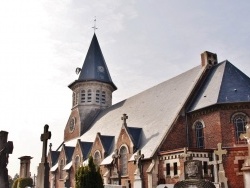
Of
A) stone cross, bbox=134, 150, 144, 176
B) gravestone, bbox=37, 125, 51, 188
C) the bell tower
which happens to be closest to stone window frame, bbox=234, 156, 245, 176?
stone cross, bbox=134, 150, 144, 176

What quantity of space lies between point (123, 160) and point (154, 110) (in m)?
5.33

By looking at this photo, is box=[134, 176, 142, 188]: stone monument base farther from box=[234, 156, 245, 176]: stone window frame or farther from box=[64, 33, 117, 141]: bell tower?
box=[64, 33, 117, 141]: bell tower

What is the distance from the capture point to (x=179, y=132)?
80.4 feet

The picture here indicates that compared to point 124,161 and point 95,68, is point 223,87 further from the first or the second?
point 95,68

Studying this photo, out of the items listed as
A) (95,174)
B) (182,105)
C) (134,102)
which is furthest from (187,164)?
(134,102)

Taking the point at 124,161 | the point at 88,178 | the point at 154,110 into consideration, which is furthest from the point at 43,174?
the point at 154,110

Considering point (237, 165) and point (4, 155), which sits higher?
point (4, 155)

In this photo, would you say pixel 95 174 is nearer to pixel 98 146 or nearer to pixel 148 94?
pixel 98 146

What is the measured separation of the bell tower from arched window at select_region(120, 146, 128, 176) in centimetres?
1537

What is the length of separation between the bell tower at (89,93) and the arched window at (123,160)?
15.4 meters

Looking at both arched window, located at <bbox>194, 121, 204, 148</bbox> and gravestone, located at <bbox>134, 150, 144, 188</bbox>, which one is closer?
gravestone, located at <bbox>134, 150, 144, 188</bbox>

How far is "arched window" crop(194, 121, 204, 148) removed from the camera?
2428 centimetres

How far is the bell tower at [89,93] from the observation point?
4288 centimetres

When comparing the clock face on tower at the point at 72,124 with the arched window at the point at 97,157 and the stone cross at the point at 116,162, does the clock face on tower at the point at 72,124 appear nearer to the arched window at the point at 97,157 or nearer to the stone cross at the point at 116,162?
the arched window at the point at 97,157
